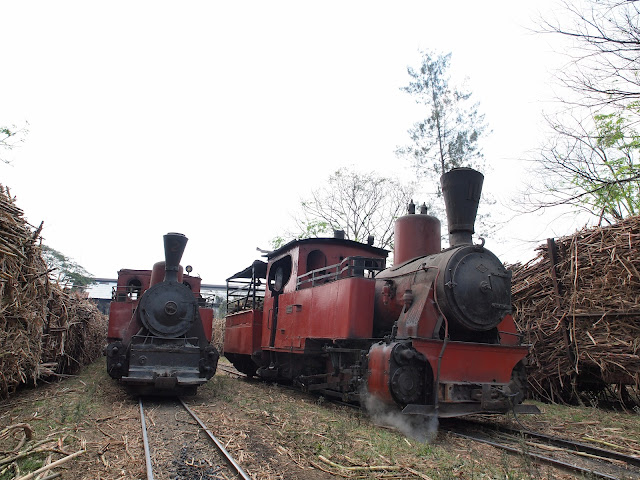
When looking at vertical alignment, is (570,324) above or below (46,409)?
above

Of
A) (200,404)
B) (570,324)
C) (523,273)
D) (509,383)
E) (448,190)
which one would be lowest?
(200,404)

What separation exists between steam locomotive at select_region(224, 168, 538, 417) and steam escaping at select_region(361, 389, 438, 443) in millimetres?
152

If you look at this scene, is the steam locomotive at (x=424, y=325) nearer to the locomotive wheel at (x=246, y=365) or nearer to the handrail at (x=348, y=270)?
the handrail at (x=348, y=270)

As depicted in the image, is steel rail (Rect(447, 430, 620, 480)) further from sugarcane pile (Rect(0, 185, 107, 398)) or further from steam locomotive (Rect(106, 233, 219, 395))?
sugarcane pile (Rect(0, 185, 107, 398))

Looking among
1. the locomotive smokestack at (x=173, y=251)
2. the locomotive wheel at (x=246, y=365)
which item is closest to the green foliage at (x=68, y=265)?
the locomotive wheel at (x=246, y=365)

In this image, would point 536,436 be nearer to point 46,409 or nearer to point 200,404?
point 200,404

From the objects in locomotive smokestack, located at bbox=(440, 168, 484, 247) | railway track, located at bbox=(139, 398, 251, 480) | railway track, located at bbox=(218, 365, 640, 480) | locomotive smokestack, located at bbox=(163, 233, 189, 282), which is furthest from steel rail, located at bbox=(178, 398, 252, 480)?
locomotive smokestack, located at bbox=(440, 168, 484, 247)

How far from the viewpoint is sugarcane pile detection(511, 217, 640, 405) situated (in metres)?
7.84

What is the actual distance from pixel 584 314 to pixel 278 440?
599 cm

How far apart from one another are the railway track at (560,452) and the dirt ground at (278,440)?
17 cm

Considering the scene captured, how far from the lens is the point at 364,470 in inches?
169

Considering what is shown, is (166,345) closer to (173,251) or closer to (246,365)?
(173,251)

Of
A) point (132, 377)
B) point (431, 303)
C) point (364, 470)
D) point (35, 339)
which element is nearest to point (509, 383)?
point (431, 303)

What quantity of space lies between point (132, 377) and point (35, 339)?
1.66 meters
